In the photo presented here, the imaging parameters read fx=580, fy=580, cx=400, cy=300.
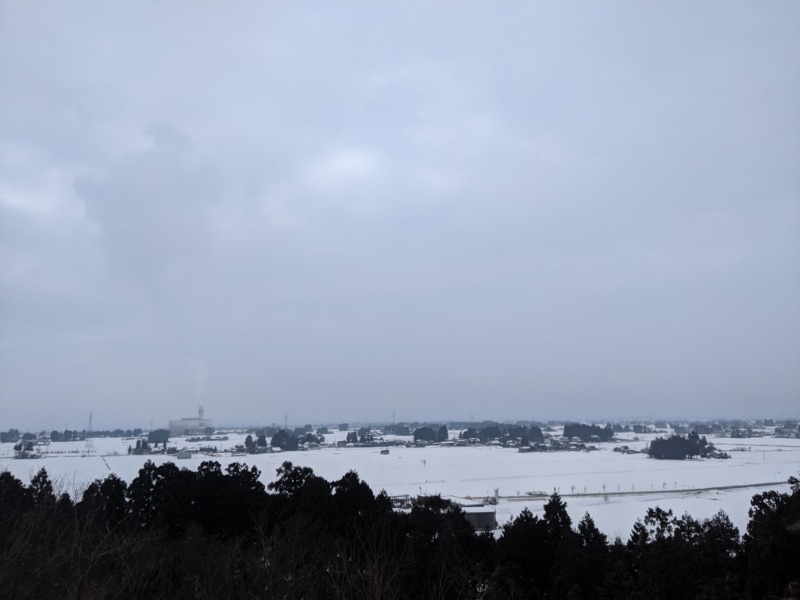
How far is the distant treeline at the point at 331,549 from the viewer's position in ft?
25.0

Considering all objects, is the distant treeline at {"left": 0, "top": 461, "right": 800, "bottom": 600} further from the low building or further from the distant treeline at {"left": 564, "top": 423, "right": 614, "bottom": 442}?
the distant treeline at {"left": 564, "top": 423, "right": 614, "bottom": 442}

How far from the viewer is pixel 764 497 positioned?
563 inches

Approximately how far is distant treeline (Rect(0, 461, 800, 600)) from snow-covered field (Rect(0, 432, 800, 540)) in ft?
18.5

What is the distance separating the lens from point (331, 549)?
11008mm

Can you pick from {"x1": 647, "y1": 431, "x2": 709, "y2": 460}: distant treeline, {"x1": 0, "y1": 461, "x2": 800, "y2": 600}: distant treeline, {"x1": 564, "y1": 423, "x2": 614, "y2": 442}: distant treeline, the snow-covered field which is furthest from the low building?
{"x1": 564, "y1": 423, "x2": 614, "y2": 442}: distant treeline

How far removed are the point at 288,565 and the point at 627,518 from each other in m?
17.0

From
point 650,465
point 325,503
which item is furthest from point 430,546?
point 650,465

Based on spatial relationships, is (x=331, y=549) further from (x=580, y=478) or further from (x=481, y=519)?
(x=580, y=478)

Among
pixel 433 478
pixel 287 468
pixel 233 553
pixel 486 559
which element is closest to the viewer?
pixel 233 553

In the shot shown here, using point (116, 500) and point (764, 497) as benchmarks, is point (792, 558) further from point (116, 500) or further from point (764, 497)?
point (116, 500)

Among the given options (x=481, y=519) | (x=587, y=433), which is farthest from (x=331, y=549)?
(x=587, y=433)

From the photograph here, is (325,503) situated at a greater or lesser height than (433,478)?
greater

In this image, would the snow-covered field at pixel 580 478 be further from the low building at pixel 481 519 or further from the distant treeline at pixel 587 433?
the distant treeline at pixel 587 433

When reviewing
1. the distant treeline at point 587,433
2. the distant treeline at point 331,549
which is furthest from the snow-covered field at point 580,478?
the distant treeline at point 587,433
